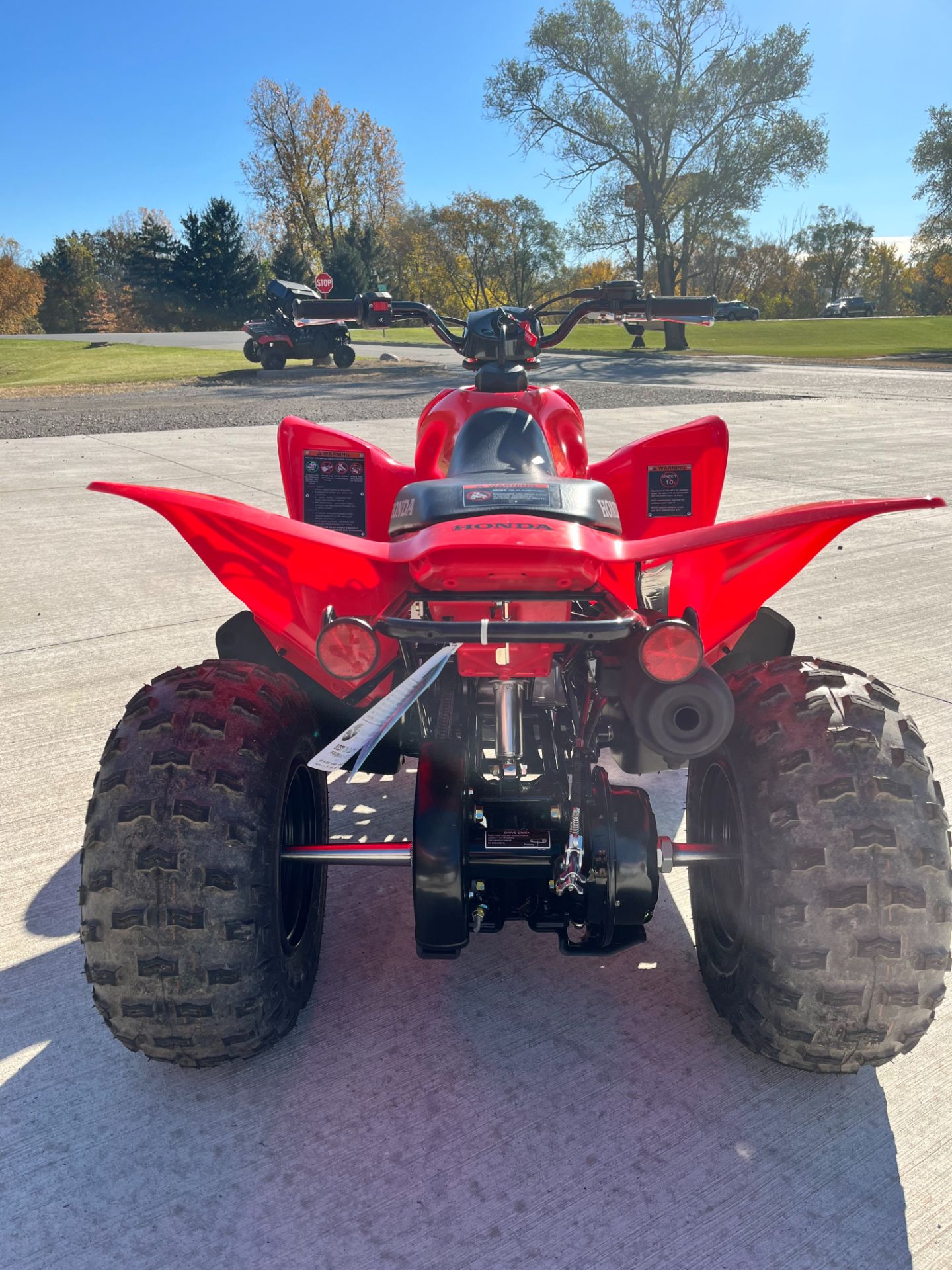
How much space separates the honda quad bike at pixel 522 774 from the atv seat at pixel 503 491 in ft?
0.04

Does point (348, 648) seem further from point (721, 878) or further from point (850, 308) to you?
point (850, 308)

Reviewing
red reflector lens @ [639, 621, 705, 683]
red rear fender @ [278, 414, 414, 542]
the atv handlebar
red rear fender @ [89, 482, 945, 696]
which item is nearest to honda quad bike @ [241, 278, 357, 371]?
the atv handlebar

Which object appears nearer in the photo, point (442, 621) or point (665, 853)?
point (442, 621)

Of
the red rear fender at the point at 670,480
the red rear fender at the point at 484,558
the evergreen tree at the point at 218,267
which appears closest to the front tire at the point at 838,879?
the red rear fender at the point at 484,558

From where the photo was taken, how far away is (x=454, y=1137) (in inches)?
80.0

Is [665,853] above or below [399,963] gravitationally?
above

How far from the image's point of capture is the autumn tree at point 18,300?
49500 millimetres

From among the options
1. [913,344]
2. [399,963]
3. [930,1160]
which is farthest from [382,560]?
[913,344]

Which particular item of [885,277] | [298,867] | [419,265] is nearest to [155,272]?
[419,265]

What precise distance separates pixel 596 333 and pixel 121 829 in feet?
165

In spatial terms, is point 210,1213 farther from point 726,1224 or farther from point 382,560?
point 382,560

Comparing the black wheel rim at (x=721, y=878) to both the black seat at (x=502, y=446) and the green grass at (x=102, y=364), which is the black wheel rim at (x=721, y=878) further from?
the green grass at (x=102, y=364)

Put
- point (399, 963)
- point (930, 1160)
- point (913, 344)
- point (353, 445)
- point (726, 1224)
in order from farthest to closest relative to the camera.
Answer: point (913, 344) → point (353, 445) → point (399, 963) → point (930, 1160) → point (726, 1224)

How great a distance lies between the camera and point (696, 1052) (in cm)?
227
